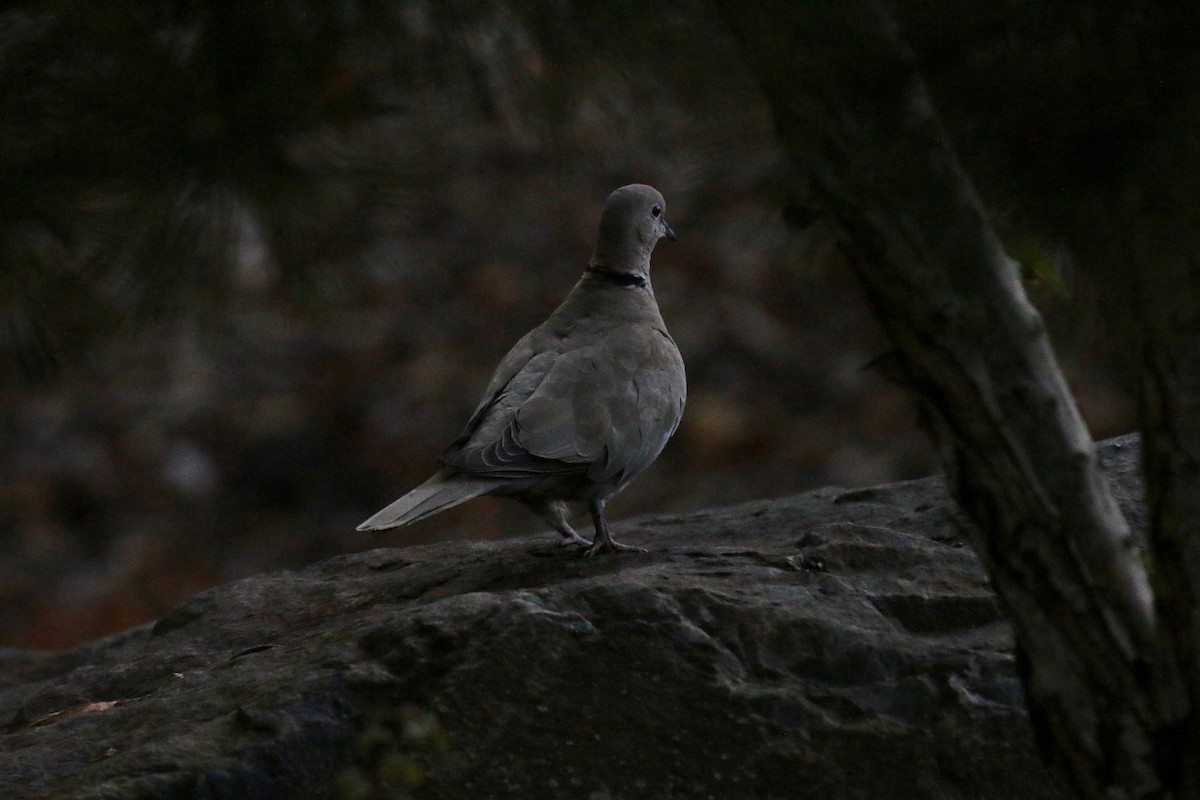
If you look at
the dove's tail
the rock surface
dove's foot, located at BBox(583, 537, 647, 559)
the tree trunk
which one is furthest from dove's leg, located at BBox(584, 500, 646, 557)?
the tree trunk

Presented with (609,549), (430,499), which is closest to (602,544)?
(609,549)

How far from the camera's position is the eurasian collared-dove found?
3.85m

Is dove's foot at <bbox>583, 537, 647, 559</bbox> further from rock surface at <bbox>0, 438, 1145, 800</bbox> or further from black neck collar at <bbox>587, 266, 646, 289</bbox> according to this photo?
black neck collar at <bbox>587, 266, 646, 289</bbox>

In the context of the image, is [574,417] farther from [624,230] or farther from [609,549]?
[624,230]

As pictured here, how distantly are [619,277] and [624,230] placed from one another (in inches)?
Result: 5.6

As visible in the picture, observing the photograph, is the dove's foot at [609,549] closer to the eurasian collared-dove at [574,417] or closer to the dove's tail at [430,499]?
the eurasian collared-dove at [574,417]

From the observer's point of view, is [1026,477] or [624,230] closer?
[1026,477]

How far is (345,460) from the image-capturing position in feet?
25.5

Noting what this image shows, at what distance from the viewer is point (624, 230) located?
4.68 meters

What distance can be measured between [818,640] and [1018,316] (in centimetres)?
105

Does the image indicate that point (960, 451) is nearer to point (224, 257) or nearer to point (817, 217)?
point (817, 217)

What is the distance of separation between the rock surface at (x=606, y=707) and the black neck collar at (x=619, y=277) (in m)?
1.32

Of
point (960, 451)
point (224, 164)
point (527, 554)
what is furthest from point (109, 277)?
point (527, 554)

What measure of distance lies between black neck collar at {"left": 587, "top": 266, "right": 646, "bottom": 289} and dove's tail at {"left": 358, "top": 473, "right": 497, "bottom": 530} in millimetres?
983
